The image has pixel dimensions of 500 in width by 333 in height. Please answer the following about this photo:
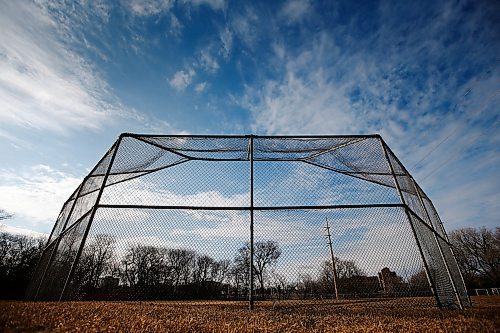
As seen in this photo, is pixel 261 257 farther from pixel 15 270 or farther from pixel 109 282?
pixel 15 270

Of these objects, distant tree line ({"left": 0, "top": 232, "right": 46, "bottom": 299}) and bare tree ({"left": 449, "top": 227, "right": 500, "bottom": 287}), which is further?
bare tree ({"left": 449, "top": 227, "right": 500, "bottom": 287})

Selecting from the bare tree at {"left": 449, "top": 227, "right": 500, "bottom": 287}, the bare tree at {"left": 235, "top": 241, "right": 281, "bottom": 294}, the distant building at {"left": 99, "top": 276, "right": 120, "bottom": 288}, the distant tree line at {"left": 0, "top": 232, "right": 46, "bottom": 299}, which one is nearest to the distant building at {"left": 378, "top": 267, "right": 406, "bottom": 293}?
the bare tree at {"left": 235, "top": 241, "right": 281, "bottom": 294}

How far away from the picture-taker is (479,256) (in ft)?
88.0

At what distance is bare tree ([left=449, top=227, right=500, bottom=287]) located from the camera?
82.0ft

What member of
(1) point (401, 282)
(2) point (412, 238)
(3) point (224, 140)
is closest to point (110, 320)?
(3) point (224, 140)

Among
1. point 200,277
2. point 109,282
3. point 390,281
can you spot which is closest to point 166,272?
point 200,277

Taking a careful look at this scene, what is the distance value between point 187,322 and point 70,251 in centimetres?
332

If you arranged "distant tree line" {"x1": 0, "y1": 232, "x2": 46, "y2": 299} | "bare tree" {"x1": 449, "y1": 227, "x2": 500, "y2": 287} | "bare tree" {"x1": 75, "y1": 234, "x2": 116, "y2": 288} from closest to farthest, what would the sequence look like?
"bare tree" {"x1": 75, "y1": 234, "x2": 116, "y2": 288} → "distant tree line" {"x1": 0, "y1": 232, "x2": 46, "y2": 299} → "bare tree" {"x1": 449, "y1": 227, "x2": 500, "y2": 287}

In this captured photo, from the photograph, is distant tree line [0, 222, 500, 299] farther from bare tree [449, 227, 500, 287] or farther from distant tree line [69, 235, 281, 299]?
bare tree [449, 227, 500, 287]

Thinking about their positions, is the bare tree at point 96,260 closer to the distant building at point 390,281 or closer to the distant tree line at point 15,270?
the distant building at point 390,281

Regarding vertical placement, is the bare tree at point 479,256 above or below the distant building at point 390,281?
above

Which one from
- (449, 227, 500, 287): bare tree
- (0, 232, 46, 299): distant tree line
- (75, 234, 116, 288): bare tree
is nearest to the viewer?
(75, 234, 116, 288): bare tree

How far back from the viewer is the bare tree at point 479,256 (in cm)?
2500

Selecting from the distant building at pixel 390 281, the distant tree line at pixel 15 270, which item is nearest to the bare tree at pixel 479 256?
the distant building at pixel 390 281
